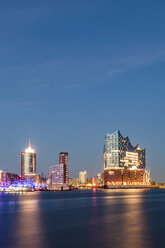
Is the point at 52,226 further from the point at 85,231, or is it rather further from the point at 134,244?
the point at 134,244

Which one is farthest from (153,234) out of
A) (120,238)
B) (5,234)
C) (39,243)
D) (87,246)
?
(5,234)

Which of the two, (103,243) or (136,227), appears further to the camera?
(136,227)

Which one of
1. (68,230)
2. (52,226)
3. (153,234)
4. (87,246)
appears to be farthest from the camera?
(52,226)

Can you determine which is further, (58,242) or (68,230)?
(68,230)

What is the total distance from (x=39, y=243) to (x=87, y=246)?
139 inches

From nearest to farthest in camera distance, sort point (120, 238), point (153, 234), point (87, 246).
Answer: point (87, 246), point (120, 238), point (153, 234)

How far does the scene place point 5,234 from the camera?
3102cm

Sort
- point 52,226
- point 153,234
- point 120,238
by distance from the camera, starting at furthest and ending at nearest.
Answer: point 52,226
point 153,234
point 120,238

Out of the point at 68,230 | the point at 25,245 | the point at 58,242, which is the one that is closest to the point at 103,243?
the point at 58,242

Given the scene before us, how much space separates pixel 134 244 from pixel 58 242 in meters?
5.41

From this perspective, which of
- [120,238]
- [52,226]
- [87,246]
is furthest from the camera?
[52,226]

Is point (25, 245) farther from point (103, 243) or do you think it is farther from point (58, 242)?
point (103, 243)

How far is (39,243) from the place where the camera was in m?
26.4

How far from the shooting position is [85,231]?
3266cm
